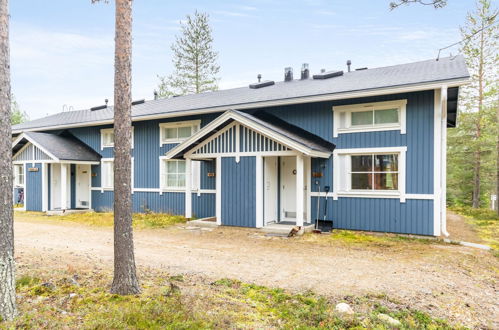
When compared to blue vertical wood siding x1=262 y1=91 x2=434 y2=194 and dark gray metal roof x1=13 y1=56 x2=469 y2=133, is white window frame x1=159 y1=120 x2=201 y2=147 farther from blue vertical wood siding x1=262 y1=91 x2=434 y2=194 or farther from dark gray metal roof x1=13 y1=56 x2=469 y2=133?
blue vertical wood siding x1=262 y1=91 x2=434 y2=194

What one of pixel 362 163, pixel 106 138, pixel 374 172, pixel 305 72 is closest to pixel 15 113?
pixel 106 138

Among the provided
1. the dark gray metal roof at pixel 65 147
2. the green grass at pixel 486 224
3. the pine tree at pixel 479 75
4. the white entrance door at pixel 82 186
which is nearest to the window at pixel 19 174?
the dark gray metal roof at pixel 65 147

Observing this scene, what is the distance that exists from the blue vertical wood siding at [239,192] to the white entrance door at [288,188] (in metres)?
1.35

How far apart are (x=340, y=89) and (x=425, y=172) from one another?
3.18 meters

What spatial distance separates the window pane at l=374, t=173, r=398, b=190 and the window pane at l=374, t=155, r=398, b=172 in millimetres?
136

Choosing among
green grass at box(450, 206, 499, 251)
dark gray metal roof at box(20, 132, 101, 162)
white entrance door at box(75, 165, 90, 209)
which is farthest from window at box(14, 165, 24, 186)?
green grass at box(450, 206, 499, 251)

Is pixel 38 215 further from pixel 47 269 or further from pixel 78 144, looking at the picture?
pixel 47 269

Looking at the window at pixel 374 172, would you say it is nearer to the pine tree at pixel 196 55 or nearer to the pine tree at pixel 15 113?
the pine tree at pixel 196 55

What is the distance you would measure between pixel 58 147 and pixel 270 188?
9529 mm

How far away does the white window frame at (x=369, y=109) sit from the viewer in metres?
9.11

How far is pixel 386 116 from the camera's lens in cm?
938

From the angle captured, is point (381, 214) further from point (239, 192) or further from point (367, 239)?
point (239, 192)

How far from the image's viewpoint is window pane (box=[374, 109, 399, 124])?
9.28 m

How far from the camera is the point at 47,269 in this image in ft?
18.2
